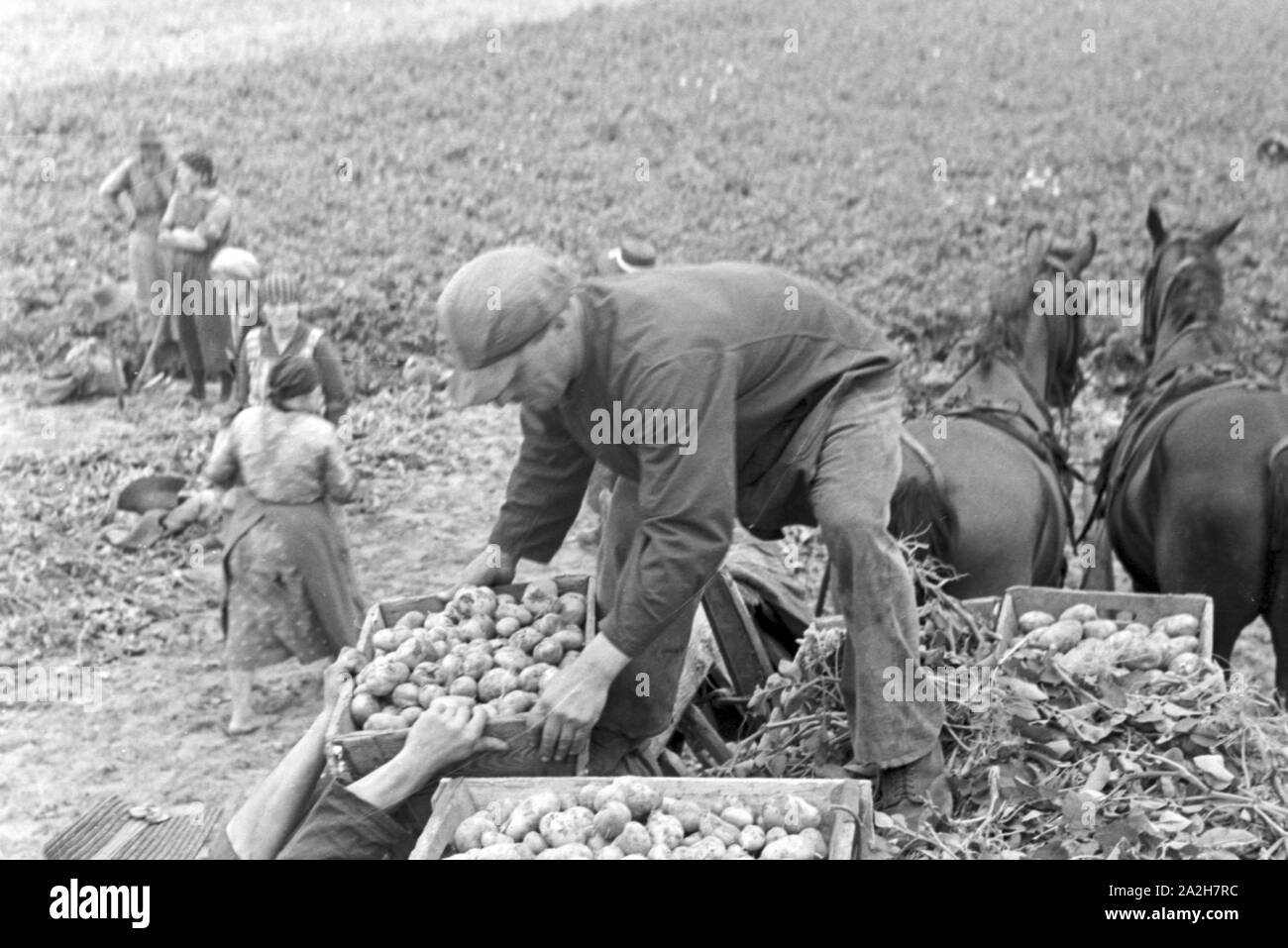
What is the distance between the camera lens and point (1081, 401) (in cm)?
868

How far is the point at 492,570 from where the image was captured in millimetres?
3898

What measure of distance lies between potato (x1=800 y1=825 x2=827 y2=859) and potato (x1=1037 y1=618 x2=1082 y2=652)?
114 cm

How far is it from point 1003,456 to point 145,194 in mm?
6087

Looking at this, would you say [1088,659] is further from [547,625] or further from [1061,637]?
[547,625]

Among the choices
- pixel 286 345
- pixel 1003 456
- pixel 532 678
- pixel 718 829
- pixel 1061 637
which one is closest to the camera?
pixel 718 829

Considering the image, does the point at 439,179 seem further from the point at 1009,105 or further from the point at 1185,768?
the point at 1185,768

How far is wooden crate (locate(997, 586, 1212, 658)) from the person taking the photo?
4.04 meters

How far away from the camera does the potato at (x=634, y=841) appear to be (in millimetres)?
2914

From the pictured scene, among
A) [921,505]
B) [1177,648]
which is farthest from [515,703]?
[921,505]

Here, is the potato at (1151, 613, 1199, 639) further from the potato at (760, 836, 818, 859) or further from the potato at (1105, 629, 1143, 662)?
the potato at (760, 836, 818, 859)

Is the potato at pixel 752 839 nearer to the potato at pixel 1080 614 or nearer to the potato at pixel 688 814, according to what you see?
the potato at pixel 688 814

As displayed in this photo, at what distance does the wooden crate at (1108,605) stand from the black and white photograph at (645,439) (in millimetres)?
13

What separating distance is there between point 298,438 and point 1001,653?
113 inches

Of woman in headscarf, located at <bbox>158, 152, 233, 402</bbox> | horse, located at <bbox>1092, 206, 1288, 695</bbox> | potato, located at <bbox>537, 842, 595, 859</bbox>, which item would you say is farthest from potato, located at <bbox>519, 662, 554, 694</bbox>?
woman in headscarf, located at <bbox>158, 152, 233, 402</bbox>
